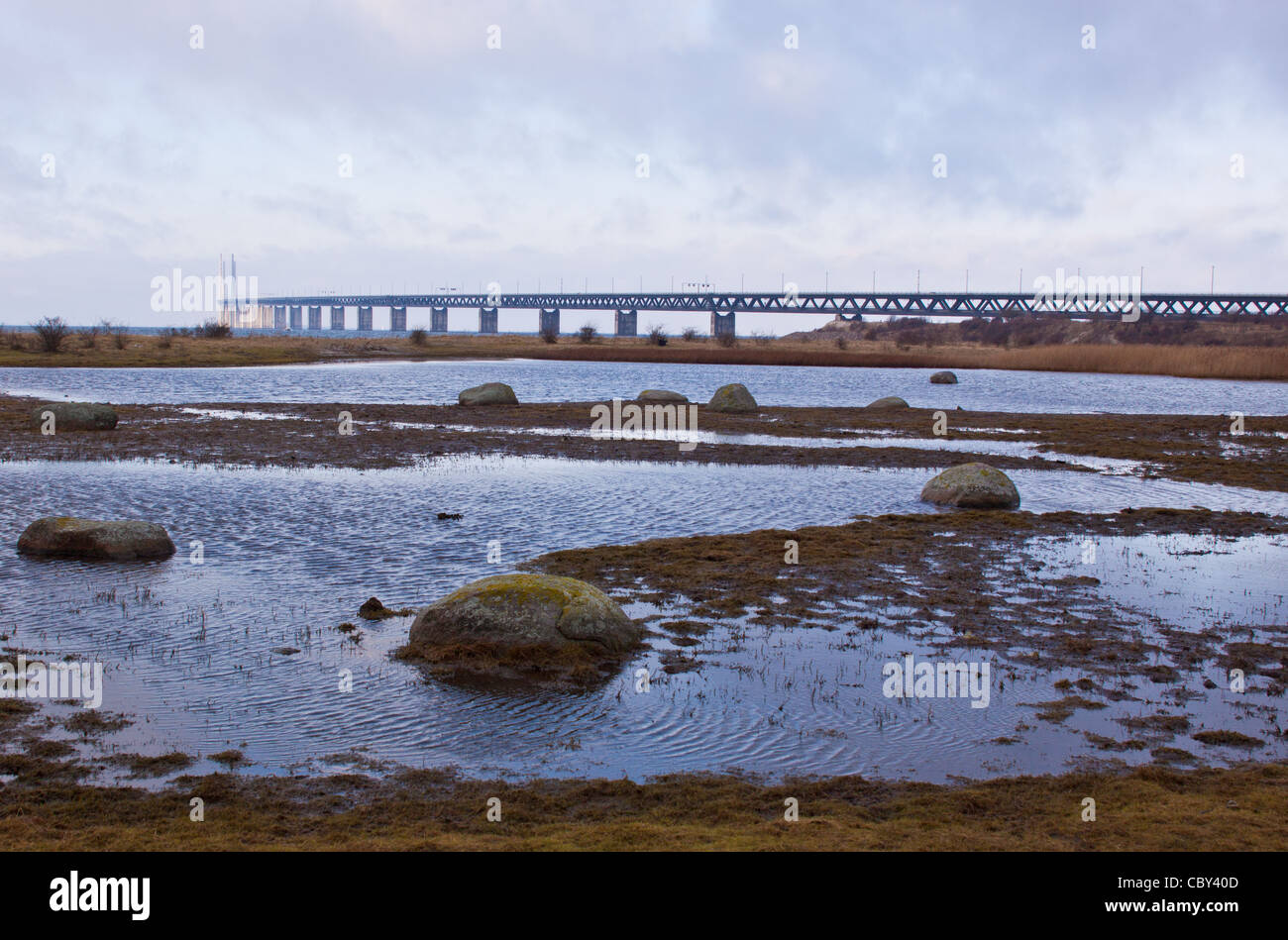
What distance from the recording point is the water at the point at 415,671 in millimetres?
9078

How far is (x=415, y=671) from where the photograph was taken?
1099 centimetres

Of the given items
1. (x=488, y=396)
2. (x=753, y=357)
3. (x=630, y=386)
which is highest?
(x=753, y=357)

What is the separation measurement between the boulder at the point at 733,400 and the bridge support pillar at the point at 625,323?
14847cm

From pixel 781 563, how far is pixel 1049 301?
179m

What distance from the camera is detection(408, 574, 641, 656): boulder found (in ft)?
37.6

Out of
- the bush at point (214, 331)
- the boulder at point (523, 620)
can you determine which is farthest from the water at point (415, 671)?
the bush at point (214, 331)

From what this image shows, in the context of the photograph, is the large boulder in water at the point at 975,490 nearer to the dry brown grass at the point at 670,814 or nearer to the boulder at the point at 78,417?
the dry brown grass at the point at 670,814

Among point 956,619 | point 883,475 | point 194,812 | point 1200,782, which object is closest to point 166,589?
point 194,812

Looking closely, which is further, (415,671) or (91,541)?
(91,541)

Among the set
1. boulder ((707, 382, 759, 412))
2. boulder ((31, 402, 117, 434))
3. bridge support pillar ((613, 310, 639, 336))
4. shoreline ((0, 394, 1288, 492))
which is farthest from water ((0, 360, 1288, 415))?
bridge support pillar ((613, 310, 639, 336))

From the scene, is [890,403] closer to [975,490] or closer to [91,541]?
[975,490]

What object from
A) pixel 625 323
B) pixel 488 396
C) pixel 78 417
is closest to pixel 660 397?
pixel 488 396

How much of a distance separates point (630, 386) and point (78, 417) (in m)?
36.0

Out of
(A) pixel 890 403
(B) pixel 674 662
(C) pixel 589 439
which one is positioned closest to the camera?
(B) pixel 674 662
